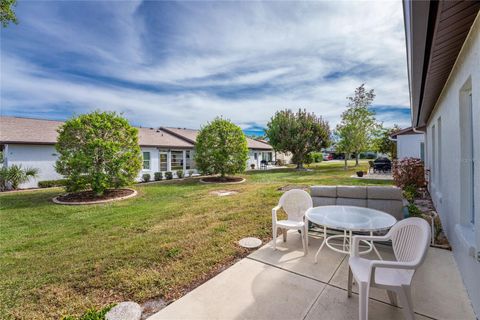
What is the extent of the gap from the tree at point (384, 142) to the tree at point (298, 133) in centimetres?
652

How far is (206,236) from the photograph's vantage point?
16.2 feet

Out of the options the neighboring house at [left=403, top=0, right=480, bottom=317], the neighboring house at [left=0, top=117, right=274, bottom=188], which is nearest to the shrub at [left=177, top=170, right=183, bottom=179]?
the neighboring house at [left=0, top=117, right=274, bottom=188]

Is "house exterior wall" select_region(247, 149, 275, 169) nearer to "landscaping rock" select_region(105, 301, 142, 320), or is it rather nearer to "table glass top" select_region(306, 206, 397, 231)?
"table glass top" select_region(306, 206, 397, 231)

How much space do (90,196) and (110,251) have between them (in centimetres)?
726

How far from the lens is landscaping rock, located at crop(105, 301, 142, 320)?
8.11 feet

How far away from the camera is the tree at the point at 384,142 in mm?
25562

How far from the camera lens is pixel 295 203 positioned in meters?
4.61

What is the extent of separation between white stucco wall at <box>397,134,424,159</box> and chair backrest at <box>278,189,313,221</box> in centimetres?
1668

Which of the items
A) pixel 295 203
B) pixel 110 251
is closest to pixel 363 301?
pixel 295 203

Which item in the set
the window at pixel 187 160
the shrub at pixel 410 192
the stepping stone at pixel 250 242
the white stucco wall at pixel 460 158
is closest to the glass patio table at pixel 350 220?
the white stucco wall at pixel 460 158

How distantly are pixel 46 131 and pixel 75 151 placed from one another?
318 inches

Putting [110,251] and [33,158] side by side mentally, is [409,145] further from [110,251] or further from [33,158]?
[33,158]

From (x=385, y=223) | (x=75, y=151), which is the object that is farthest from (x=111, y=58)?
(x=385, y=223)

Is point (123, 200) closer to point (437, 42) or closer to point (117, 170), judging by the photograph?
point (117, 170)
